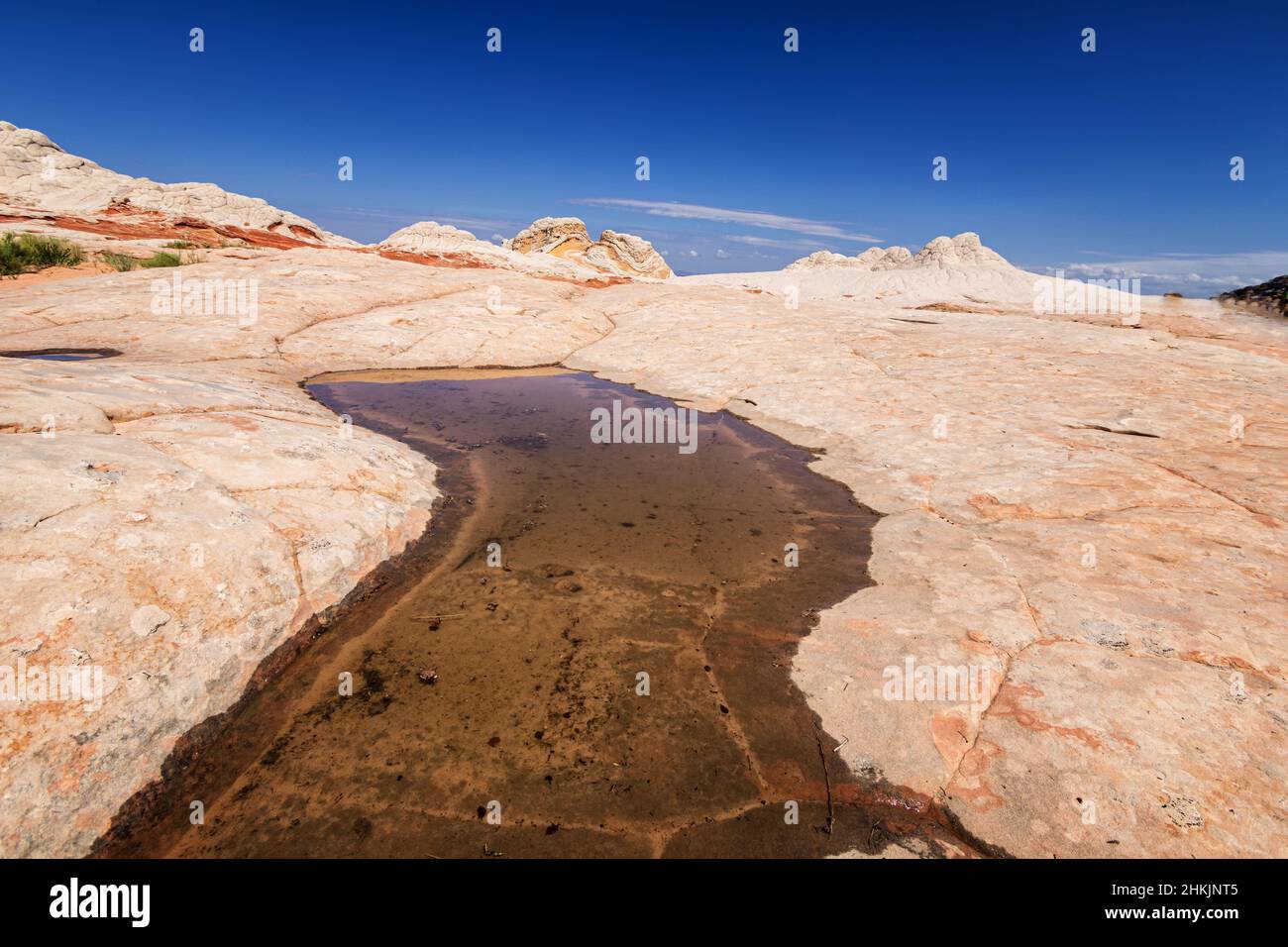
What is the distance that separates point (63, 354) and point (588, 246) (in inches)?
1761

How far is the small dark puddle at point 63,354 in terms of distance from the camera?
9.78 meters

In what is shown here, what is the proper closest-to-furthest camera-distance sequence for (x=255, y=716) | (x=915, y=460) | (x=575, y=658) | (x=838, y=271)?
1. (x=255, y=716)
2. (x=575, y=658)
3. (x=915, y=460)
4. (x=838, y=271)

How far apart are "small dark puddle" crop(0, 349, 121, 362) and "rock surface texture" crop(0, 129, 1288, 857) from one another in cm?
39

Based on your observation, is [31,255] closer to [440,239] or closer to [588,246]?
[440,239]

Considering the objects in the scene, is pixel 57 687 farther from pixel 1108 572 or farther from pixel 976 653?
pixel 1108 572

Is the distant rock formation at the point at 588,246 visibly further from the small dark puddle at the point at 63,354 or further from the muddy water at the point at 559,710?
the muddy water at the point at 559,710

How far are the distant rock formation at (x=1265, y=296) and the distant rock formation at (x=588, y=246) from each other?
37.3 m

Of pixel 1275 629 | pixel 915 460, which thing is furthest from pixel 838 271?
pixel 1275 629

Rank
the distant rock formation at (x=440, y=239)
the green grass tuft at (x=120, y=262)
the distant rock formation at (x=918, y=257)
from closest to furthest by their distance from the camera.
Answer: the green grass tuft at (x=120, y=262)
the distant rock formation at (x=440, y=239)
the distant rock formation at (x=918, y=257)

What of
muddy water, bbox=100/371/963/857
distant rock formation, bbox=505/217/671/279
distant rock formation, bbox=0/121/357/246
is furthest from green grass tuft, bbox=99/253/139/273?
distant rock formation, bbox=505/217/671/279

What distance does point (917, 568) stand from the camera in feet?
16.6

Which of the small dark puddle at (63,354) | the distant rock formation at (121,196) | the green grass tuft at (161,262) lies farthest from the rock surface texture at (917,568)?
Result: the distant rock formation at (121,196)
